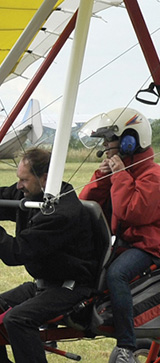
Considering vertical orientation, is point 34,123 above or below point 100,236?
above

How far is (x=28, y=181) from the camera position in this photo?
4.14m

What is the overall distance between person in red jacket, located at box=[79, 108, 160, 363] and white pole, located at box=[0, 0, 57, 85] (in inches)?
21.4

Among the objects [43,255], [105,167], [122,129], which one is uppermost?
[122,129]

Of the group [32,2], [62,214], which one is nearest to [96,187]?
[62,214]

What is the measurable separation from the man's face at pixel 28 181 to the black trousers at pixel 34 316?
1.63ft

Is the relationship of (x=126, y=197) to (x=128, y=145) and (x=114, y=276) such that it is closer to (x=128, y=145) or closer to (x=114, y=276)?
(x=128, y=145)

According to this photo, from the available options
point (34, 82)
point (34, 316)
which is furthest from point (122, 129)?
point (34, 82)

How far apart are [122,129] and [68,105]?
1.59ft

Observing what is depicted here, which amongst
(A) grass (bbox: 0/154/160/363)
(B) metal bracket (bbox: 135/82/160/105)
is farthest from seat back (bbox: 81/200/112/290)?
(B) metal bracket (bbox: 135/82/160/105)

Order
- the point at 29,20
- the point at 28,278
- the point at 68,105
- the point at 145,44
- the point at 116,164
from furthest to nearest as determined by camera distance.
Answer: the point at 28,278 → the point at 29,20 → the point at 145,44 → the point at 116,164 → the point at 68,105

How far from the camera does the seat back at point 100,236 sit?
13.4ft

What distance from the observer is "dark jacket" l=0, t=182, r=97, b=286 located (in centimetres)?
396

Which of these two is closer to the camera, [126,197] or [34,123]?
[126,197]

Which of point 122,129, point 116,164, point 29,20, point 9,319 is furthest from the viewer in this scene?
point 29,20
